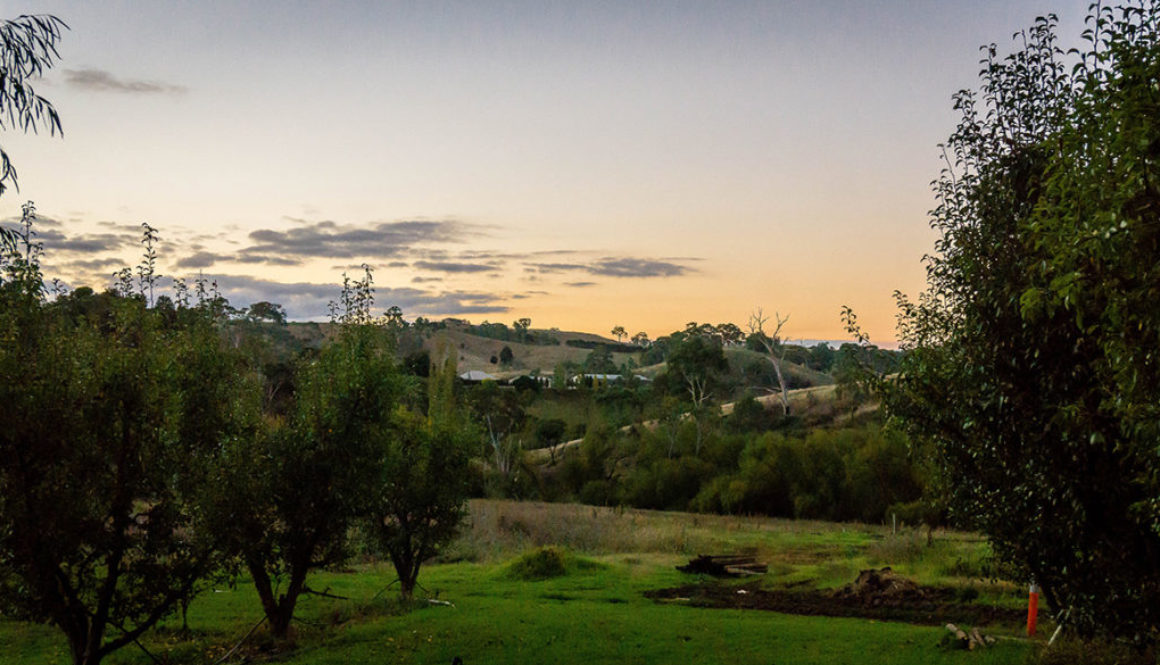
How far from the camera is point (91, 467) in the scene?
1362 cm

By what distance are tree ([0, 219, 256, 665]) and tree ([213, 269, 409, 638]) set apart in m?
1.73

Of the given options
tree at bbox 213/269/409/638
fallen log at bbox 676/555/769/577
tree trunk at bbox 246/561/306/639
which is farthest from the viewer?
fallen log at bbox 676/555/769/577

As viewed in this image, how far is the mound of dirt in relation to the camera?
26.1 m

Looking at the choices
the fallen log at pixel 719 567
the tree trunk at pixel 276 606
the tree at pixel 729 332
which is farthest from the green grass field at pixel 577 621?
the tree at pixel 729 332

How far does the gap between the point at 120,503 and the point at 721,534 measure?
118ft

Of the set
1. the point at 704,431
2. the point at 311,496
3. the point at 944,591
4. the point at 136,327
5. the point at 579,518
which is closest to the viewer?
the point at 136,327

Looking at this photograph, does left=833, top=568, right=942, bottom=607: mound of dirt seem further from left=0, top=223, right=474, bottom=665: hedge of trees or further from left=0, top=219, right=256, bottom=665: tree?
left=0, top=219, right=256, bottom=665: tree

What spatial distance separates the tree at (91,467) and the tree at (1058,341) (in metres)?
11.3

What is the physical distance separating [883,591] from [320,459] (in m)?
17.2

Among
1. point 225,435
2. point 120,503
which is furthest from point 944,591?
point 120,503

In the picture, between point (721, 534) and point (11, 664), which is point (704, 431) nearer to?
point (721, 534)

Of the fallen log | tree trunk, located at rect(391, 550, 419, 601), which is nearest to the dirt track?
the fallen log

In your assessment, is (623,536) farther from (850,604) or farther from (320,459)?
(320,459)

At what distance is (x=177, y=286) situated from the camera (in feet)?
62.5
